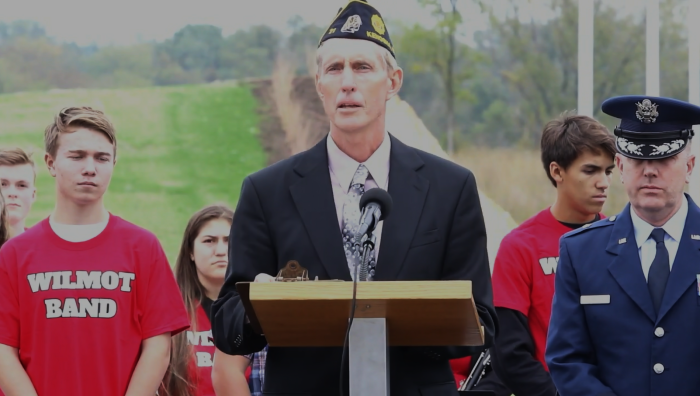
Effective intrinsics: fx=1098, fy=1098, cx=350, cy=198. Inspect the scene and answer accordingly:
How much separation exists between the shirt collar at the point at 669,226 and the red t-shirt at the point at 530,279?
1344 millimetres

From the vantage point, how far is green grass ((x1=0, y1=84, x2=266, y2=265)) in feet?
64.6

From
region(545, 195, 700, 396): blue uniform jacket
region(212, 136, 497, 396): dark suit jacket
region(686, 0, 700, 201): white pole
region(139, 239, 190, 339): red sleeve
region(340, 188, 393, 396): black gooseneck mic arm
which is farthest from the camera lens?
region(686, 0, 700, 201): white pole

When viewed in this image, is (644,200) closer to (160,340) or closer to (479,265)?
(479,265)

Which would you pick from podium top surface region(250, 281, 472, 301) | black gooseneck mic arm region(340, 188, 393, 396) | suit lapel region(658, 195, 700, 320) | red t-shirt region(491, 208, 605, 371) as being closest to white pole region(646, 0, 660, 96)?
red t-shirt region(491, 208, 605, 371)

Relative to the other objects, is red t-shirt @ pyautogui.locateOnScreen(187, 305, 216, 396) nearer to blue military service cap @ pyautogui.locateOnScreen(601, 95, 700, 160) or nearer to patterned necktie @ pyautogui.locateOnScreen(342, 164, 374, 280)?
patterned necktie @ pyautogui.locateOnScreen(342, 164, 374, 280)

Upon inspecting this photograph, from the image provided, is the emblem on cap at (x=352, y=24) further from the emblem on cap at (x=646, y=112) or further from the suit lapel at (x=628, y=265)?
the suit lapel at (x=628, y=265)

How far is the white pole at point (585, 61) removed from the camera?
8.21 m

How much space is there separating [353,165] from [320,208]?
0.23m

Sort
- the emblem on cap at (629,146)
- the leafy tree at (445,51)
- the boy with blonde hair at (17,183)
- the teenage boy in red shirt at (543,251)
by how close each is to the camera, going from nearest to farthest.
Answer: the emblem on cap at (629,146)
the teenage boy in red shirt at (543,251)
the boy with blonde hair at (17,183)
the leafy tree at (445,51)

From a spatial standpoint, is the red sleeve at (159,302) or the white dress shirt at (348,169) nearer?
the white dress shirt at (348,169)

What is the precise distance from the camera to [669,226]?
163 inches

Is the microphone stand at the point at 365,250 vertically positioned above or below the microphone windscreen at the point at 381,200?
below

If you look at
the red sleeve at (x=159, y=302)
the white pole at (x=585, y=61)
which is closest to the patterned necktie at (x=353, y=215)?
the red sleeve at (x=159, y=302)

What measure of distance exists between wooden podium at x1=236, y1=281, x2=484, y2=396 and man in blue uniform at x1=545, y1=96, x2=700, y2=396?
0.83 metres
